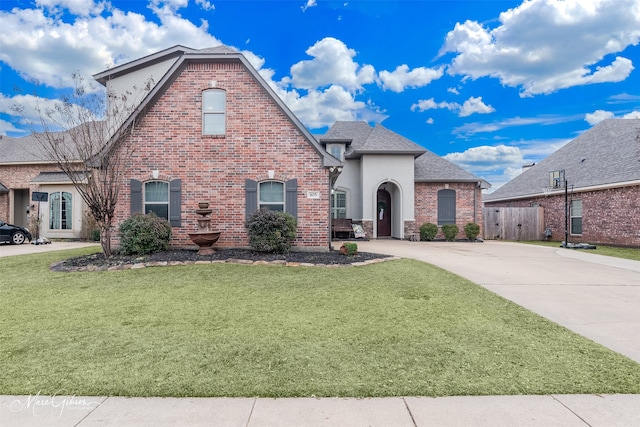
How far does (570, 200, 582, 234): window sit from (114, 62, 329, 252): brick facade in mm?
15132

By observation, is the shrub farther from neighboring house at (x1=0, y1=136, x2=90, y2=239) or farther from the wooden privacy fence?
neighboring house at (x1=0, y1=136, x2=90, y2=239)

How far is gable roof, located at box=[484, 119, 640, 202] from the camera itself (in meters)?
15.0

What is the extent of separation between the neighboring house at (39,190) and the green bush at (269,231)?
12822mm

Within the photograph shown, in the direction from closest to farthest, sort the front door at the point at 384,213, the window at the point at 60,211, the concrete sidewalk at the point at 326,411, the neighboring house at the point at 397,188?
1. the concrete sidewalk at the point at 326,411
2. the neighboring house at the point at 397,188
3. the window at the point at 60,211
4. the front door at the point at 384,213

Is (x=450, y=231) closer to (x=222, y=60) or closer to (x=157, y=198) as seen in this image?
(x=222, y=60)

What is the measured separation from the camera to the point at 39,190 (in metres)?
17.4

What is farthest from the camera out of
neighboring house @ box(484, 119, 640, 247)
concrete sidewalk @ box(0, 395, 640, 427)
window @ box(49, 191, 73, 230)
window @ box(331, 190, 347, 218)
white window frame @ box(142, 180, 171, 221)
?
window @ box(331, 190, 347, 218)

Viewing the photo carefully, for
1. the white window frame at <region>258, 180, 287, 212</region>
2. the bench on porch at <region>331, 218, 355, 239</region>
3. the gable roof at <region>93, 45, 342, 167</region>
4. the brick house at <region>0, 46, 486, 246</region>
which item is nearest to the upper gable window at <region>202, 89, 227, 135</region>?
the brick house at <region>0, 46, 486, 246</region>

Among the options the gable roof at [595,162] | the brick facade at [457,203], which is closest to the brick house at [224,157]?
the brick facade at [457,203]

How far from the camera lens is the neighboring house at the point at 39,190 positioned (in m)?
17.2

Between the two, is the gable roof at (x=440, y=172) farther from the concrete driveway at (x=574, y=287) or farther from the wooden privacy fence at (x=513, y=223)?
the concrete driveway at (x=574, y=287)

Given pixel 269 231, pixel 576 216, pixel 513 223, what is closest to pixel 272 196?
pixel 269 231

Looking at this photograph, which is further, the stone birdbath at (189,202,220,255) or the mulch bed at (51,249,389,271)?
the stone birdbath at (189,202,220,255)

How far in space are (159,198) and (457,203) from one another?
48.6ft
